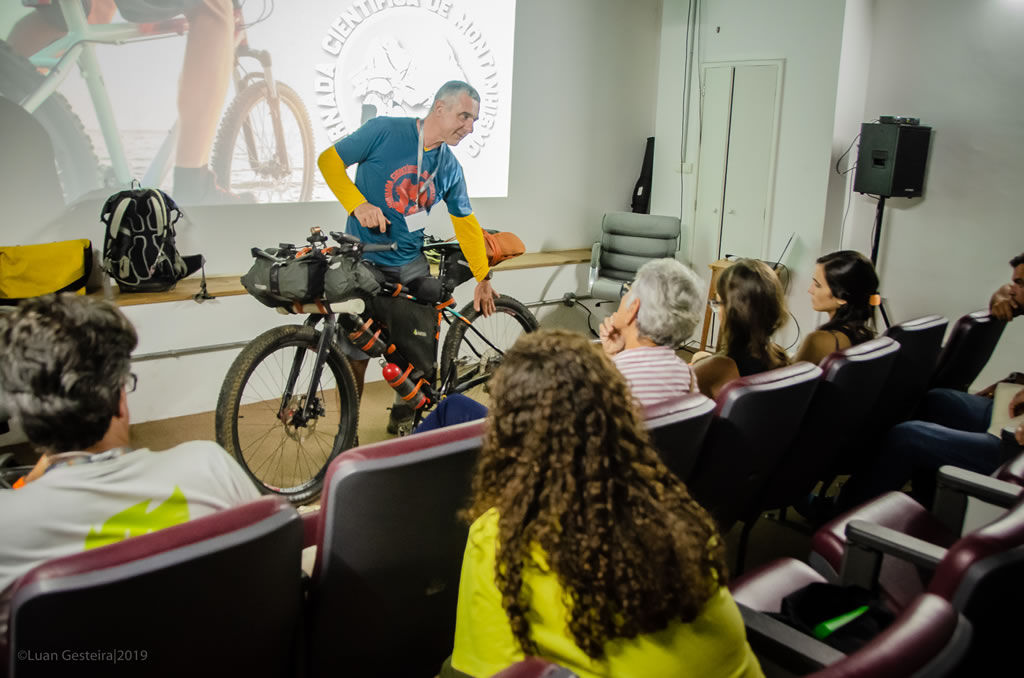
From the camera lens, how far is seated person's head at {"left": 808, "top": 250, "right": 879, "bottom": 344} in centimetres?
280

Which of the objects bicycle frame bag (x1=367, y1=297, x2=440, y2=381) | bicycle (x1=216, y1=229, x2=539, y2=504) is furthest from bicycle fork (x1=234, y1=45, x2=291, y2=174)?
bicycle frame bag (x1=367, y1=297, x2=440, y2=381)

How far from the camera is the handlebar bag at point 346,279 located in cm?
294

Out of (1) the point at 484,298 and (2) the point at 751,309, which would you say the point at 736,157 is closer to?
(1) the point at 484,298

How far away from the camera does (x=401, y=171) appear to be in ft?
12.0

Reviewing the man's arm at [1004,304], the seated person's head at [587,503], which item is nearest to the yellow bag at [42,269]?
the seated person's head at [587,503]

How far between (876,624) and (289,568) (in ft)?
3.59

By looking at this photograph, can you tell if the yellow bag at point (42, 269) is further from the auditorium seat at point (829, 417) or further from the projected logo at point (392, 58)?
the auditorium seat at point (829, 417)

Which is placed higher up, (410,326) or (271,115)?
(271,115)

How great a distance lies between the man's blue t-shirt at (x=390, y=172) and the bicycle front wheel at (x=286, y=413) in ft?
2.24

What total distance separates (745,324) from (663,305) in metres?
0.40

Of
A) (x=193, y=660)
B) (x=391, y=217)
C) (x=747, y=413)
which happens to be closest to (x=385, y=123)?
(x=391, y=217)

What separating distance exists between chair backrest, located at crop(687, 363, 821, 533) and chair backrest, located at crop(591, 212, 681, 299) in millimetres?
3151

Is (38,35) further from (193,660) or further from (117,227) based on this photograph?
(193,660)

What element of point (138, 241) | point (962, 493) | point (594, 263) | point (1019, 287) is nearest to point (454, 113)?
point (138, 241)
